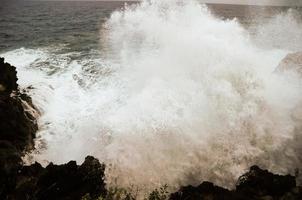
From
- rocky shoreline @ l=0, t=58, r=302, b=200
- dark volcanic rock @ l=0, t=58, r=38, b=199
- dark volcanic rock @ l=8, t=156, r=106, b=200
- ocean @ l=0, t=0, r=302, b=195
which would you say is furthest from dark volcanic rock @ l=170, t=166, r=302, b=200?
dark volcanic rock @ l=0, t=58, r=38, b=199

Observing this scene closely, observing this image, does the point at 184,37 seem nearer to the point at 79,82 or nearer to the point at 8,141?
the point at 79,82

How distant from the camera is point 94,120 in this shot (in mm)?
12844

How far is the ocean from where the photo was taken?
9.80 metres

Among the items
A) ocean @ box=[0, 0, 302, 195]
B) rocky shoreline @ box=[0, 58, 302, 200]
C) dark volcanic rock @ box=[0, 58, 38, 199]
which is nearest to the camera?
rocky shoreline @ box=[0, 58, 302, 200]

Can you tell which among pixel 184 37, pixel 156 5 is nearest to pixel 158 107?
pixel 184 37

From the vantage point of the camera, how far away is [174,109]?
12.5 meters

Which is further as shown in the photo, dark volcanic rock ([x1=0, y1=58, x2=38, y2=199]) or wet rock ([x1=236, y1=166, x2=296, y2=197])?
dark volcanic rock ([x1=0, y1=58, x2=38, y2=199])

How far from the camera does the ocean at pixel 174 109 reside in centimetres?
980

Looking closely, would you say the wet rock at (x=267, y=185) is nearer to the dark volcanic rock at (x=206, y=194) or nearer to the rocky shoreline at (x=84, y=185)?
the rocky shoreline at (x=84, y=185)

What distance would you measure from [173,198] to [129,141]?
3.74 meters

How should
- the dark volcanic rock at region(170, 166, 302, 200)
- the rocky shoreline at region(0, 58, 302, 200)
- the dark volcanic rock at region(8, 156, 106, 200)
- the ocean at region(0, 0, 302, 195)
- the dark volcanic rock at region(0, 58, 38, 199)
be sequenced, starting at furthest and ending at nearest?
the ocean at region(0, 0, 302, 195), the dark volcanic rock at region(0, 58, 38, 199), the dark volcanic rock at region(8, 156, 106, 200), the rocky shoreline at region(0, 58, 302, 200), the dark volcanic rock at region(170, 166, 302, 200)

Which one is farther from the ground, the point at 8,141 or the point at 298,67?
the point at 298,67

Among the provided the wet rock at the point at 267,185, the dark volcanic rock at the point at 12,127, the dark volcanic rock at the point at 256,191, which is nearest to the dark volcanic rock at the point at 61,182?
the dark volcanic rock at the point at 12,127

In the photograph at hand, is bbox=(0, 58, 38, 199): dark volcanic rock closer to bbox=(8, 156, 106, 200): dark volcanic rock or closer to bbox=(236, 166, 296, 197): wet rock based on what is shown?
bbox=(8, 156, 106, 200): dark volcanic rock
